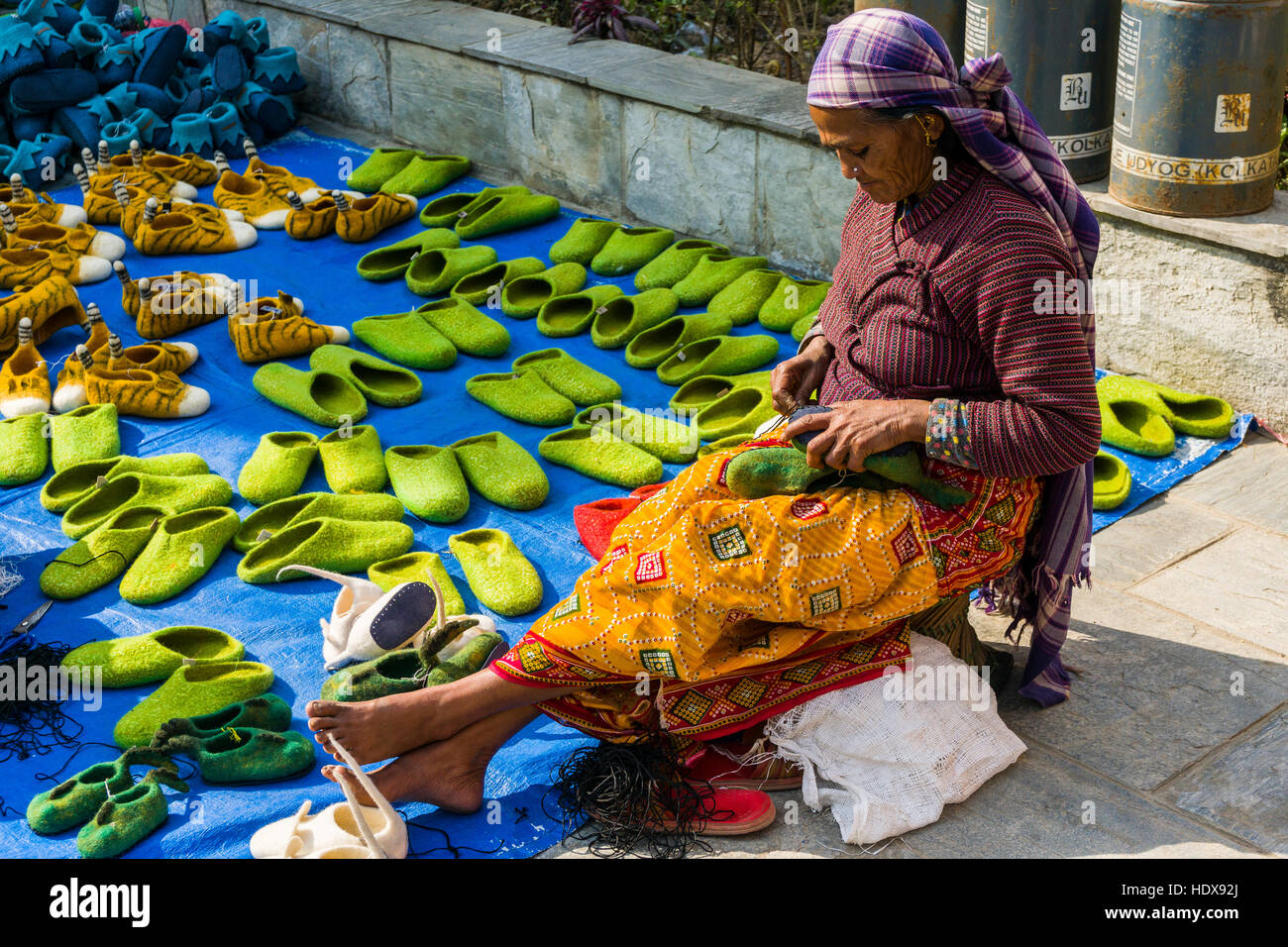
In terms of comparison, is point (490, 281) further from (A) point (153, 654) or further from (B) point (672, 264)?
(A) point (153, 654)

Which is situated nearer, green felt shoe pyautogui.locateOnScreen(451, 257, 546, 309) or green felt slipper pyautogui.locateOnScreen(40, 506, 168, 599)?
green felt slipper pyautogui.locateOnScreen(40, 506, 168, 599)

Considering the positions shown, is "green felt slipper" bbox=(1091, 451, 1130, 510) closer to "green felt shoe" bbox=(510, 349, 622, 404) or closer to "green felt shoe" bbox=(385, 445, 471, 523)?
"green felt shoe" bbox=(510, 349, 622, 404)

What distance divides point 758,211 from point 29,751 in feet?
9.40

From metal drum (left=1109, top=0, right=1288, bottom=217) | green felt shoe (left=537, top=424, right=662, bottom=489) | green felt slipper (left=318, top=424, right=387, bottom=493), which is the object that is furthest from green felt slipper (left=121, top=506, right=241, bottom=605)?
metal drum (left=1109, top=0, right=1288, bottom=217)

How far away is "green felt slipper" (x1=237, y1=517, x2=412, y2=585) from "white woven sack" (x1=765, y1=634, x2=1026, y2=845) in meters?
1.12

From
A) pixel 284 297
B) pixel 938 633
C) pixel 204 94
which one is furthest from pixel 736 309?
pixel 204 94

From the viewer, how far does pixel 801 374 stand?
2.53 metres

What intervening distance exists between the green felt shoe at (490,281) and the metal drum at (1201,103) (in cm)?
185

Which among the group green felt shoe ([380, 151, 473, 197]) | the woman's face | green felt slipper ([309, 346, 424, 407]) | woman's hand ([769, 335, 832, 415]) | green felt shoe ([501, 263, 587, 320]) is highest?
the woman's face

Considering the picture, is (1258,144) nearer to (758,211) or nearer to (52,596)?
(758,211)

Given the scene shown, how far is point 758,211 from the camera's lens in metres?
4.46

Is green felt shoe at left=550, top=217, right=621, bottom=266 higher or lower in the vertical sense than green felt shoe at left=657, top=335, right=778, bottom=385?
higher

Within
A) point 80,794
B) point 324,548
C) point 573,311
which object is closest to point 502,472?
Answer: point 324,548

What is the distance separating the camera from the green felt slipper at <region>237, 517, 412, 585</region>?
2.94 metres
